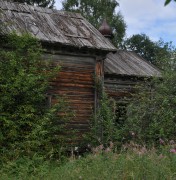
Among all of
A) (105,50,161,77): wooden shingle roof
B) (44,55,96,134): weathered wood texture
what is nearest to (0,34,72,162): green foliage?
(44,55,96,134): weathered wood texture

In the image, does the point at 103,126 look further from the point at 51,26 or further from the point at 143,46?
the point at 143,46

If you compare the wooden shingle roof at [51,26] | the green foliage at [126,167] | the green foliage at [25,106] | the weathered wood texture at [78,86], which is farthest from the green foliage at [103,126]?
the green foliage at [126,167]

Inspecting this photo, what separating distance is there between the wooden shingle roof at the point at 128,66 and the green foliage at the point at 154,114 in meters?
2.66

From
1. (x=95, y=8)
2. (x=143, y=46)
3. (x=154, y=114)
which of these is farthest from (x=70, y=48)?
(x=143, y=46)

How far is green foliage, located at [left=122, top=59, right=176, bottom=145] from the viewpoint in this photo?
1218cm

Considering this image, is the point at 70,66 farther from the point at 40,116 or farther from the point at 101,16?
the point at 101,16

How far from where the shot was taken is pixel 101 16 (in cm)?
3122

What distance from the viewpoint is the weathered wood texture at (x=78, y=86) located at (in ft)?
45.6

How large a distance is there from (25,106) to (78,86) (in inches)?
119

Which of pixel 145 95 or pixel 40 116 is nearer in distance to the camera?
pixel 40 116

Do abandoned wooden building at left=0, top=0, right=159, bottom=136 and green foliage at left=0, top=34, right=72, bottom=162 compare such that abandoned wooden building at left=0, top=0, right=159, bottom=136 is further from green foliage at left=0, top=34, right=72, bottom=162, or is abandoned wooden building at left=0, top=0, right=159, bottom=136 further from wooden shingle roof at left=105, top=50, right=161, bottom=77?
wooden shingle roof at left=105, top=50, right=161, bottom=77

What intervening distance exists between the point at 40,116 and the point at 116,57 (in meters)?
8.34

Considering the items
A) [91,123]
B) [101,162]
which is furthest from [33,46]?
[101,162]

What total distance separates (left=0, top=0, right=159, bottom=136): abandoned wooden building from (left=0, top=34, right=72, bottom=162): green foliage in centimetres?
90
